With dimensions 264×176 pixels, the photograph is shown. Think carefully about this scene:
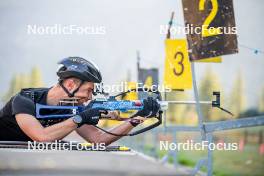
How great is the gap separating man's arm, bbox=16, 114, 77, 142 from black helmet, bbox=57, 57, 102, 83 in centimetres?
43

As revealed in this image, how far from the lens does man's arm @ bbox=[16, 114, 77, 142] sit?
630 cm

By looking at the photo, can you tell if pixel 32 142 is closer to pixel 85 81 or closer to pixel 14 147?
pixel 14 147

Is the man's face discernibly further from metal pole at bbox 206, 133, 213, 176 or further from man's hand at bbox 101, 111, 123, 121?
metal pole at bbox 206, 133, 213, 176

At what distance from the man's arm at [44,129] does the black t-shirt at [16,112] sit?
8 centimetres

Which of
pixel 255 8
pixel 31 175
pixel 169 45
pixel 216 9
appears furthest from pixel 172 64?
pixel 216 9

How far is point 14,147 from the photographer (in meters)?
6.29

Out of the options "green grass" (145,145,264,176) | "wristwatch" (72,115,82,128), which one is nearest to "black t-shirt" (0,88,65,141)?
"wristwatch" (72,115,82,128)

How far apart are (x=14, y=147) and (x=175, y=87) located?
4.71m

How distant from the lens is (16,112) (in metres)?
6.38

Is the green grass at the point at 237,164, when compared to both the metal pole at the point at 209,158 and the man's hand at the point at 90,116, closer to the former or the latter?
the metal pole at the point at 209,158

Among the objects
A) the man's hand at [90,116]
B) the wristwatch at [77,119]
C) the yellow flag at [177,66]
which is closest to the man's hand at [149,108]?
the man's hand at [90,116]

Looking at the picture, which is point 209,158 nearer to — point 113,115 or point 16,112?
point 113,115

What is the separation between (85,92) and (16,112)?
0.62 meters

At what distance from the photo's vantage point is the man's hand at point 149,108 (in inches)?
247
